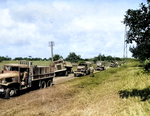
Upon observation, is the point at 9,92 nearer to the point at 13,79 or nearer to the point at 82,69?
the point at 13,79

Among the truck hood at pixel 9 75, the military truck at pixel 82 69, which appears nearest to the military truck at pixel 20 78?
the truck hood at pixel 9 75

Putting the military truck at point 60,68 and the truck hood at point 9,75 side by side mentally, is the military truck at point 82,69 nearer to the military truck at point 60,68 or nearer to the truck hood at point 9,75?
the military truck at point 60,68

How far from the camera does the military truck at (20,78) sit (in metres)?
10.8

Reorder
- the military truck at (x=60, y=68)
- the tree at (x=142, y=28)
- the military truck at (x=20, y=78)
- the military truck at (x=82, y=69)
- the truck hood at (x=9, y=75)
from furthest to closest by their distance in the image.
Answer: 1. the military truck at (x=60, y=68)
2. the military truck at (x=82, y=69)
3. the truck hood at (x=9, y=75)
4. the military truck at (x=20, y=78)
5. the tree at (x=142, y=28)

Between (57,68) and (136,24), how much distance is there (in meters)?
20.2

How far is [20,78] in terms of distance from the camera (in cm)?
1215

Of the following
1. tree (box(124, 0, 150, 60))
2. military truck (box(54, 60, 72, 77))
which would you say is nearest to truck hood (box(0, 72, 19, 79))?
tree (box(124, 0, 150, 60))

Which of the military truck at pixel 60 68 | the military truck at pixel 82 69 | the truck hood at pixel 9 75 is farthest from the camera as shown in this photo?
the military truck at pixel 60 68

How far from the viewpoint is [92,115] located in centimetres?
725

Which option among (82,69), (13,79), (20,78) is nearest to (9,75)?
(13,79)

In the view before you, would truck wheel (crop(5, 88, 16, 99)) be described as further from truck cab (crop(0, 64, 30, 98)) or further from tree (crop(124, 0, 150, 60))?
tree (crop(124, 0, 150, 60))

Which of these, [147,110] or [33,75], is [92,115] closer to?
[147,110]

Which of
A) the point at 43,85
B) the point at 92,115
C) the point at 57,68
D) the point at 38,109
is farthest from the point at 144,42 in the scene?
the point at 57,68

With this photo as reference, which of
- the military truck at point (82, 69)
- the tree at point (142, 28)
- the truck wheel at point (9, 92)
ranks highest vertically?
the tree at point (142, 28)
